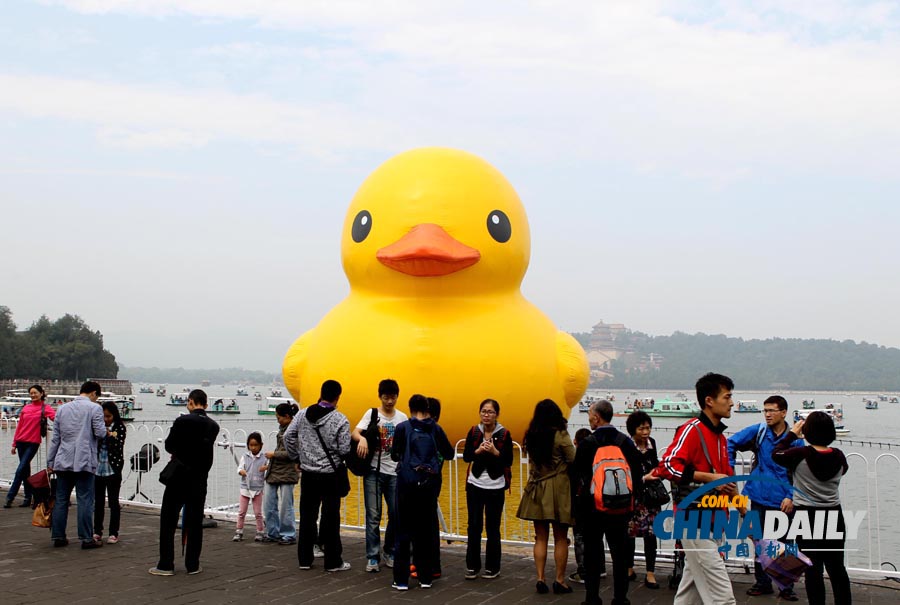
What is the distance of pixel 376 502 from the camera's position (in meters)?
7.18

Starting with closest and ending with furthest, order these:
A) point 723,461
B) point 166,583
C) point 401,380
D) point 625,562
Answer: point 723,461
point 625,562
point 166,583
point 401,380

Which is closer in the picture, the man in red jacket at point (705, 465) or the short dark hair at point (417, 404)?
the man in red jacket at point (705, 465)

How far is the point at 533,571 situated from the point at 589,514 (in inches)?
50.3

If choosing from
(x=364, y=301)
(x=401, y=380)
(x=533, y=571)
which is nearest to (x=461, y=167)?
(x=364, y=301)

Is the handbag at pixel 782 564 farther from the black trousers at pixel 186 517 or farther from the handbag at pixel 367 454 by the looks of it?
the black trousers at pixel 186 517

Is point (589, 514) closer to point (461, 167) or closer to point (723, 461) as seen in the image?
point (723, 461)

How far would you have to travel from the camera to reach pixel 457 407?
905 centimetres

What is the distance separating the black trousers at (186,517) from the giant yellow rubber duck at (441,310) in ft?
8.46

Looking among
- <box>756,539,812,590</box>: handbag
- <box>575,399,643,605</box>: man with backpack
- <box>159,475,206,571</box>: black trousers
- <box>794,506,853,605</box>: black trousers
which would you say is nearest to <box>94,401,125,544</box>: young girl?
<box>159,475,206,571</box>: black trousers

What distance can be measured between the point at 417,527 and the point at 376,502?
649 millimetres

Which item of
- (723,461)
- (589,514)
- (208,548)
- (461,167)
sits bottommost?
(208,548)

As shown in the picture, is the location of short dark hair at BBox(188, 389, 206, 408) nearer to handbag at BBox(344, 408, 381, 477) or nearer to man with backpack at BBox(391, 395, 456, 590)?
handbag at BBox(344, 408, 381, 477)

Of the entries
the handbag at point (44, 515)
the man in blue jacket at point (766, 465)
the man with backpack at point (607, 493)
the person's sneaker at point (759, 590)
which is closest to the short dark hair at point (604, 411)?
the man with backpack at point (607, 493)

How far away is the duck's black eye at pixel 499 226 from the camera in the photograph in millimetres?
9672
